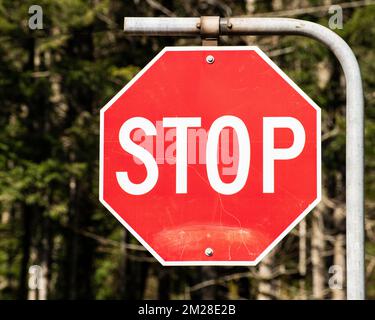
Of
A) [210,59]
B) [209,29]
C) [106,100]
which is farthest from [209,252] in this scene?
[106,100]

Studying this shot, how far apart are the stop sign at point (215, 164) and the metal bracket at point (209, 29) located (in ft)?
0.33

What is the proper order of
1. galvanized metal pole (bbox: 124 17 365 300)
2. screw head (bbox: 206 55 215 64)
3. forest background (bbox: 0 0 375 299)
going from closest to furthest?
1. galvanized metal pole (bbox: 124 17 365 300)
2. screw head (bbox: 206 55 215 64)
3. forest background (bbox: 0 0 375 299)

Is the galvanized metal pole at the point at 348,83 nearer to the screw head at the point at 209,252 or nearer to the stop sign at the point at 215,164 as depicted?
the stop sign at the point at 215,164

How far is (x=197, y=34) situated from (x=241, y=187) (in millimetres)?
605

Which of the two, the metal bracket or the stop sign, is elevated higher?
the metal bracket

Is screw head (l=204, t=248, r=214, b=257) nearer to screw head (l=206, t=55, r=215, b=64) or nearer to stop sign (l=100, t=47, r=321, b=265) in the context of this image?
stop sign (l=100, t=47, r=321, b=265)

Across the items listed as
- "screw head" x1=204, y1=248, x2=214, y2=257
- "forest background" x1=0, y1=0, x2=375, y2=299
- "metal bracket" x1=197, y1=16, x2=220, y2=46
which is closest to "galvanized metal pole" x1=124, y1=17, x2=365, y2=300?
"metal bracket" x1=197, y1=16, x2=220, y2=46

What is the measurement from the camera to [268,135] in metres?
2.81

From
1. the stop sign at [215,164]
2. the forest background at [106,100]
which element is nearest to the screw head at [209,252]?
the stop sign at [215,164]

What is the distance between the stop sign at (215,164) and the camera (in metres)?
2.78

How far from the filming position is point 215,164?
2812 millimetres

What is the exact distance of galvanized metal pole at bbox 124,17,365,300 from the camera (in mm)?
2650

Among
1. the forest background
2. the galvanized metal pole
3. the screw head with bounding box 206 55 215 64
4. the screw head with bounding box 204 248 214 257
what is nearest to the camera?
the galvanized metal pole

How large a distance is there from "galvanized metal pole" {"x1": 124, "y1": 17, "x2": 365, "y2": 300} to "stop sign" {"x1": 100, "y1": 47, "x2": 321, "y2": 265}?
5.3 inches
